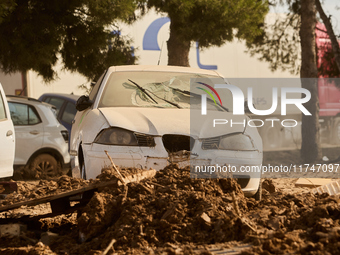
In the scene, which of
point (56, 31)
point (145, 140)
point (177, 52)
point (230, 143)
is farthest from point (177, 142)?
point (177, 52)

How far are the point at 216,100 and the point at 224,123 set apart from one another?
0.89 meters

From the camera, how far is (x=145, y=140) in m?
6.02

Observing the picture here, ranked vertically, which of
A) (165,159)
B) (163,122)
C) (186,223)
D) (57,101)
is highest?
(57,101)

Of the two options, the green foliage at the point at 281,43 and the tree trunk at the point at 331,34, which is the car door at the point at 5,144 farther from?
the green foliage at the point at 281,43

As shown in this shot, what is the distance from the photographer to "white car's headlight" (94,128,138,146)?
6.03m

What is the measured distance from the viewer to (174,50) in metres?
15.4

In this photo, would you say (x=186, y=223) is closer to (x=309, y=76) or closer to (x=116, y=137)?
(x=116, y=137)

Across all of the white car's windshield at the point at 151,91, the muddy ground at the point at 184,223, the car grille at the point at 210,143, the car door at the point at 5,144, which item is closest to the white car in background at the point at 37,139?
the car door at the point at 5,144

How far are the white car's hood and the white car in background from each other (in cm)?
515

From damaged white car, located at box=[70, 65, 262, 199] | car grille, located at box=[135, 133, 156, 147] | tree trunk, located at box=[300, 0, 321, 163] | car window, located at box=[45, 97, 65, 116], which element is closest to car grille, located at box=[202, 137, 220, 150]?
damaged white car, located at box=[70, 65, 262, 199]

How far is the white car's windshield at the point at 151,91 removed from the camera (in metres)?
6.96

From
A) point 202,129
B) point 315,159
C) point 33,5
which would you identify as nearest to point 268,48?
point 315,159

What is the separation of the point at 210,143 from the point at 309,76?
28.7ft

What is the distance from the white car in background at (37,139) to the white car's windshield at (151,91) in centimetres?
448
